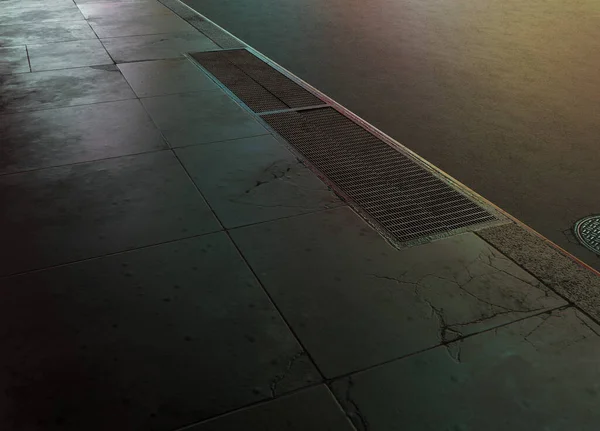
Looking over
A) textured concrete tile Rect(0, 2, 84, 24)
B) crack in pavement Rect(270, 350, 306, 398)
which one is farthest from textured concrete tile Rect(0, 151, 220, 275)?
textured concrete tile Rect(0, 2, 84, 24)

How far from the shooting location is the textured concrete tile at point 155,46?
6.19 m

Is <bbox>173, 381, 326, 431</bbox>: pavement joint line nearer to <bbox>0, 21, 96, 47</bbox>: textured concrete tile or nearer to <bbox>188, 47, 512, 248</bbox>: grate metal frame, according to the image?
<bbox>188, 47, 512, 248</bbox>: grate metal frame

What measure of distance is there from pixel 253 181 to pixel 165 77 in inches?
93.6

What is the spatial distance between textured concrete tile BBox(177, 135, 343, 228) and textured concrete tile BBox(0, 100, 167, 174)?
1.45ft

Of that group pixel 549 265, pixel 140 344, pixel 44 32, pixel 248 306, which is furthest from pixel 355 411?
pixel 44 32

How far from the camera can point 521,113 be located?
503 centimetres

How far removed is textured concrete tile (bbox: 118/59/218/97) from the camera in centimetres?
522

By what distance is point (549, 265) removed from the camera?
295 cm

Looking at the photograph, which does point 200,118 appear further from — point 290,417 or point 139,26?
point 139,26

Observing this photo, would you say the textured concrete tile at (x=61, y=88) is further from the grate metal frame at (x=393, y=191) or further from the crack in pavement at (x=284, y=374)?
the crack in pavement at (x=284, y=374)

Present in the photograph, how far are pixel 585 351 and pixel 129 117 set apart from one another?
3630 mm

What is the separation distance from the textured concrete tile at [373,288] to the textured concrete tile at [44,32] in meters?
4.87

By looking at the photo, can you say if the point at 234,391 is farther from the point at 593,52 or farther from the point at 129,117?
the point at 593,52

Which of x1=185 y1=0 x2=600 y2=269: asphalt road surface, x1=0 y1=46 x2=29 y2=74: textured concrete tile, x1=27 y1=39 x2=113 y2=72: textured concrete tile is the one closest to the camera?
x1=185 y1=0 x2=600 y2=269: asphalt road surface
